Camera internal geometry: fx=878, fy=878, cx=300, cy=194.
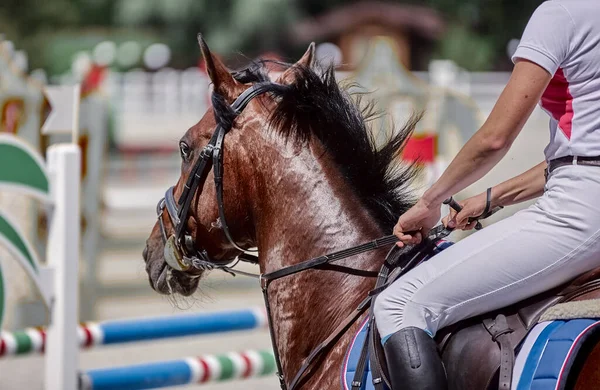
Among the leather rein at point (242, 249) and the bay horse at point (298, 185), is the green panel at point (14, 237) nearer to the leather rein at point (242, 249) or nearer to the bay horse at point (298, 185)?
the leather rein at point (242, 249)

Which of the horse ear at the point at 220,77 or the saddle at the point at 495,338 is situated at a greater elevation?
the horse ear at the point at 220,77

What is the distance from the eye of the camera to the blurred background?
689cm

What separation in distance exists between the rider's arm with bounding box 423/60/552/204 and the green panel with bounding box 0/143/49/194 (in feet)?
9.20

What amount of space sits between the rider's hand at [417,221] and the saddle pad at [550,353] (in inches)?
17.6

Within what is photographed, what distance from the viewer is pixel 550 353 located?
83.4 inches

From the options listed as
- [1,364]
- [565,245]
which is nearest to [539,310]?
[565,245]

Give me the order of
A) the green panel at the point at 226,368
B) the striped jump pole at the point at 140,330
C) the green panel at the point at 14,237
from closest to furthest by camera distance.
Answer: the green panel at the point at 14,237 → the striped jump pole at the point at 140,330 → the green panel at the point at 226,368

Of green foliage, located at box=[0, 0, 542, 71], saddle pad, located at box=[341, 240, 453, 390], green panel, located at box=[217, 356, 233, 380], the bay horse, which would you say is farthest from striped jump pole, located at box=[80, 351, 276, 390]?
green foliage, located at box=[0, 0, 542, 71]

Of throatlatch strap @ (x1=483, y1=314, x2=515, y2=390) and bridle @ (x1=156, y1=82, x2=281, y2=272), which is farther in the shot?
bridle @ (x1=156, y1=82, x2=281, y2=272)

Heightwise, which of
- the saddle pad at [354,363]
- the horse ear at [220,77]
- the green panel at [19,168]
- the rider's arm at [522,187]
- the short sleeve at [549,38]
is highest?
the green panel at [19,168]

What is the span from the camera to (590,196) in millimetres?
2137

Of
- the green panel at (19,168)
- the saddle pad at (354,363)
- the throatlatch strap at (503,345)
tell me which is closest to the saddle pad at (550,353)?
the throatlatch strap at (503,345)

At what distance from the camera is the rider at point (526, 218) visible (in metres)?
2.12

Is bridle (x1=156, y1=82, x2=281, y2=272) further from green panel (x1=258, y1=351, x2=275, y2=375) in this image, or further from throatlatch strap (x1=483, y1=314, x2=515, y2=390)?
green panel (x1=258, y1=351, x2=275, y2=375)
